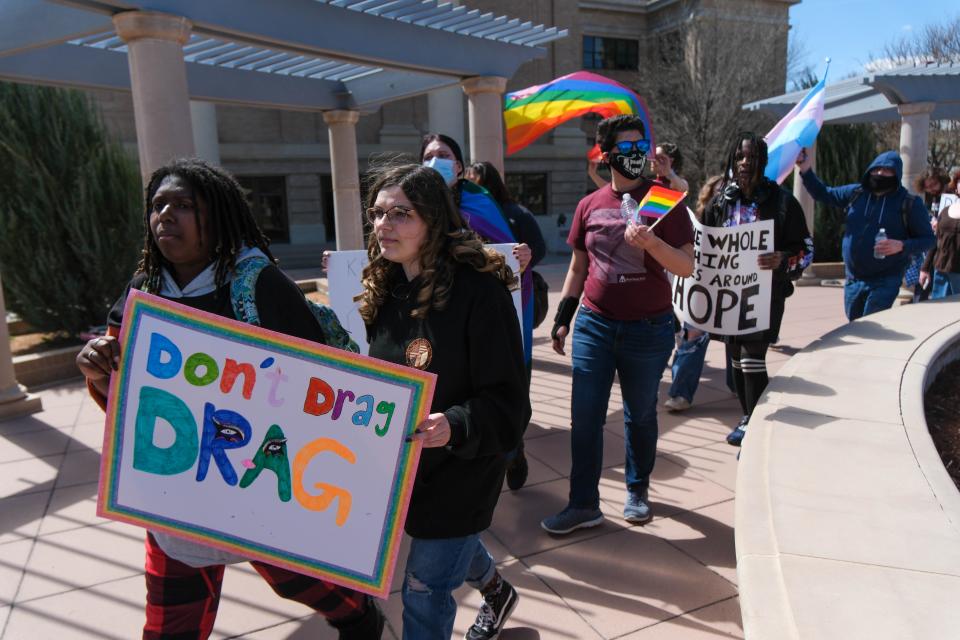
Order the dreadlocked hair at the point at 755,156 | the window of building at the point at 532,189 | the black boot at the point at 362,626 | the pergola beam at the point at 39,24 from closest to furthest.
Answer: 1. the black boot at the point at 362,626
2. the dreadlocked hair at the point at 755,156
3. the pergola beam at the point at 39,24
4. the window of building at the point at 532,189

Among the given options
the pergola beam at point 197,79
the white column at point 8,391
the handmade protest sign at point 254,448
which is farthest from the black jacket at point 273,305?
the pergola beam at point 197,79

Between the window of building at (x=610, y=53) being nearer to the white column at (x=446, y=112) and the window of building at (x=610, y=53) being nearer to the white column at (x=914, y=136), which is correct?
the white column at (x=446, y=112)

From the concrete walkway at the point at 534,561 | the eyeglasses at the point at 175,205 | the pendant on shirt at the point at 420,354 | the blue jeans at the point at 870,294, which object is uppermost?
the eyeglasses at the point at 175,205

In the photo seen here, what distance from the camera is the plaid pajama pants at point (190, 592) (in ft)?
6.53

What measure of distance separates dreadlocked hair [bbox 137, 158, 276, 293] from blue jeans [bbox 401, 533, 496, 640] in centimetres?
101

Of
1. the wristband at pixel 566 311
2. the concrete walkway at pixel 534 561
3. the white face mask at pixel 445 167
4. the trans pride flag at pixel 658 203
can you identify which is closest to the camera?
the concrete walkway at pixel 534 561

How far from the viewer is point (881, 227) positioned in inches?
214

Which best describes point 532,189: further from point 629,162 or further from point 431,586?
point 431,586

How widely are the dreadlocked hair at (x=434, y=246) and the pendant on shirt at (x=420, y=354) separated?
8 cm

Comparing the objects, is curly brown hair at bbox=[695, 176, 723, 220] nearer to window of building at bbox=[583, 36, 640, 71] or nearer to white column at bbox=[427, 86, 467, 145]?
white column at bbox=[427, 86, 467, 145]

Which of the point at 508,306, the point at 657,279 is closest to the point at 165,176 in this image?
the point at 508,306

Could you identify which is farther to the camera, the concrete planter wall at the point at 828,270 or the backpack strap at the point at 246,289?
the concrete planter wall at the point at 828,270

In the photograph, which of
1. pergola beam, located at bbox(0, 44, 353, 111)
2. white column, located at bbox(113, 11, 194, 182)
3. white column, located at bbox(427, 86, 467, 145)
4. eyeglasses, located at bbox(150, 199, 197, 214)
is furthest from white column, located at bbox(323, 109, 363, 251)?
white column, located at bbox(427, 86, 467, 145)

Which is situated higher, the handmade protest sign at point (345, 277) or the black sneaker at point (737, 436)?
the handmade protest sign at point (345, 277)
